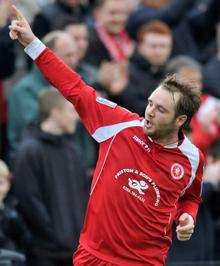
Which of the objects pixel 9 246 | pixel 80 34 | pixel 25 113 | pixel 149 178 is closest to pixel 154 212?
pixel 149 178

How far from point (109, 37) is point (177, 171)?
349 centimetres

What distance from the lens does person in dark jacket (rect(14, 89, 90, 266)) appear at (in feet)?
24.2

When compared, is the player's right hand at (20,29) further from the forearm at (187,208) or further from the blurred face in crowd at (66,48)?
the blurred face in crowd at (66,48)

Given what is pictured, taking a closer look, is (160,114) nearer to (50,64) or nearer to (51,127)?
(50,64)

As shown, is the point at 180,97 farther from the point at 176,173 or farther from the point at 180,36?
the point at 180,36

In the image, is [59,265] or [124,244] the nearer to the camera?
[124,244]

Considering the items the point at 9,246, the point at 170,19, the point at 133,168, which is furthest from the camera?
the point at 170,19

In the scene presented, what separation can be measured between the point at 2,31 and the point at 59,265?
6.83 ft

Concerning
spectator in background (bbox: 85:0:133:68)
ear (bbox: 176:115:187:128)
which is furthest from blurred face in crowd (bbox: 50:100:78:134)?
ear (bbox: 176:115:187:128)

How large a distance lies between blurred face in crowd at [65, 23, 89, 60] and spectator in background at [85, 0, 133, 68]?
285mm

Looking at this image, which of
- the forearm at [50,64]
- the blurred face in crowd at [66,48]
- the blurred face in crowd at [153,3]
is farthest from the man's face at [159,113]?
the blurred face in crowd at [153,3]

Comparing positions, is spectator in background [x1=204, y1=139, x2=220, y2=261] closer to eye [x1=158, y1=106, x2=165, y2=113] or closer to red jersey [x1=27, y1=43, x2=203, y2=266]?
red jersey [x1=27, y1=43, x2=203, y2=266]

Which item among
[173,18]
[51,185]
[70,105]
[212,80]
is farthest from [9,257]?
[173,18]

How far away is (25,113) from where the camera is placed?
7.90 m
